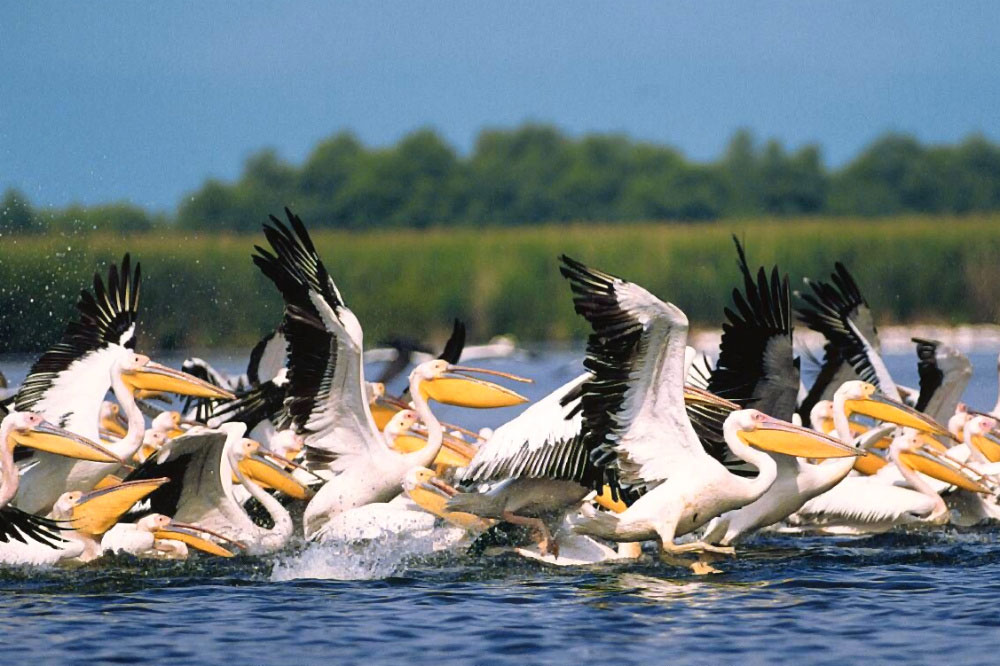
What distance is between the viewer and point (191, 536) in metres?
7.77

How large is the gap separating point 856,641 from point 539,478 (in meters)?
1.96

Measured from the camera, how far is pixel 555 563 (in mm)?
7531

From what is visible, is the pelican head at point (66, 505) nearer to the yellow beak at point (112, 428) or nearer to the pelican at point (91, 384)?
the pelican at point (91, 384)

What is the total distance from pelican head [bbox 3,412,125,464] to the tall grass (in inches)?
539

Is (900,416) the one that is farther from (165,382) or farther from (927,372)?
(165,382)

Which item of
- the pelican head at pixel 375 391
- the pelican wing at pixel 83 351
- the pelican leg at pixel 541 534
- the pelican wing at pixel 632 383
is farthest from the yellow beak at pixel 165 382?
the pelican wing at pixel 632 383

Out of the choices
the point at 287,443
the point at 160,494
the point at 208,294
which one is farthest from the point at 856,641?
the point at 208,294

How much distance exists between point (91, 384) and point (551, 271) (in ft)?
50.5

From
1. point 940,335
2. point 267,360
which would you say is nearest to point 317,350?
point 267,360

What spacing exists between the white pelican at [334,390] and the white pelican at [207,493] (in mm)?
238

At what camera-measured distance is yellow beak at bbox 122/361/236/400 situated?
28.8ft

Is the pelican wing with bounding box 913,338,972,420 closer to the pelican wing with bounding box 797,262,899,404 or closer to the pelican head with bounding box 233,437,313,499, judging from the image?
the pelican wing with bounding box 797,262,899,404

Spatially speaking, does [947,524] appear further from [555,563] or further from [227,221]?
[227,221]

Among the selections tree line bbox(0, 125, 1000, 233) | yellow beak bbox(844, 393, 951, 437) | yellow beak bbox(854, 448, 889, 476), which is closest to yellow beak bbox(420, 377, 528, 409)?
yellow beak bbox(844, 393, 951, 437)
